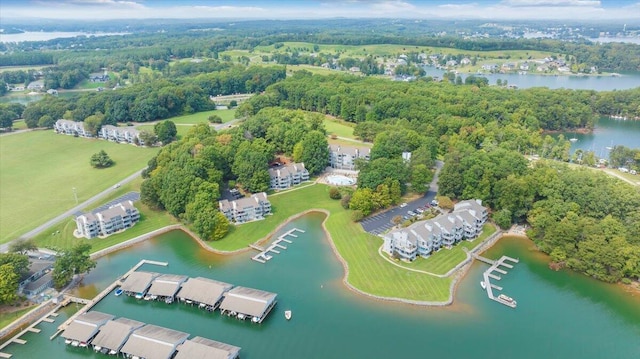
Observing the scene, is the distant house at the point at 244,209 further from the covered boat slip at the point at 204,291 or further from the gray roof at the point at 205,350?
the gray roof at the point at 205,350

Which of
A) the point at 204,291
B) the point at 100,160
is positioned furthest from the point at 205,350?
the point at 100,160

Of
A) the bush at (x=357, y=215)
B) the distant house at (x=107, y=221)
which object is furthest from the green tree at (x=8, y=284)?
the bush at (x=357, y=215)

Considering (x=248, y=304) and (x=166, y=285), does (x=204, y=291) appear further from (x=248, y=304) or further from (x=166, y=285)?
(x=248, y=304)

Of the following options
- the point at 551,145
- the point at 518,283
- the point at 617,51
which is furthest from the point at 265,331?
the point at 617,51

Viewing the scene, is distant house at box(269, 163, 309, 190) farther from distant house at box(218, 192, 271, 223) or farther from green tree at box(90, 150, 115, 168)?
green tree at box(90, 150, 115, 168)

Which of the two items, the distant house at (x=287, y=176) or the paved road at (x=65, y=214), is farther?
the distant house at (x=287, y=176)

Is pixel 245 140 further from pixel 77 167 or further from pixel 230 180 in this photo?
pixel 77 167
